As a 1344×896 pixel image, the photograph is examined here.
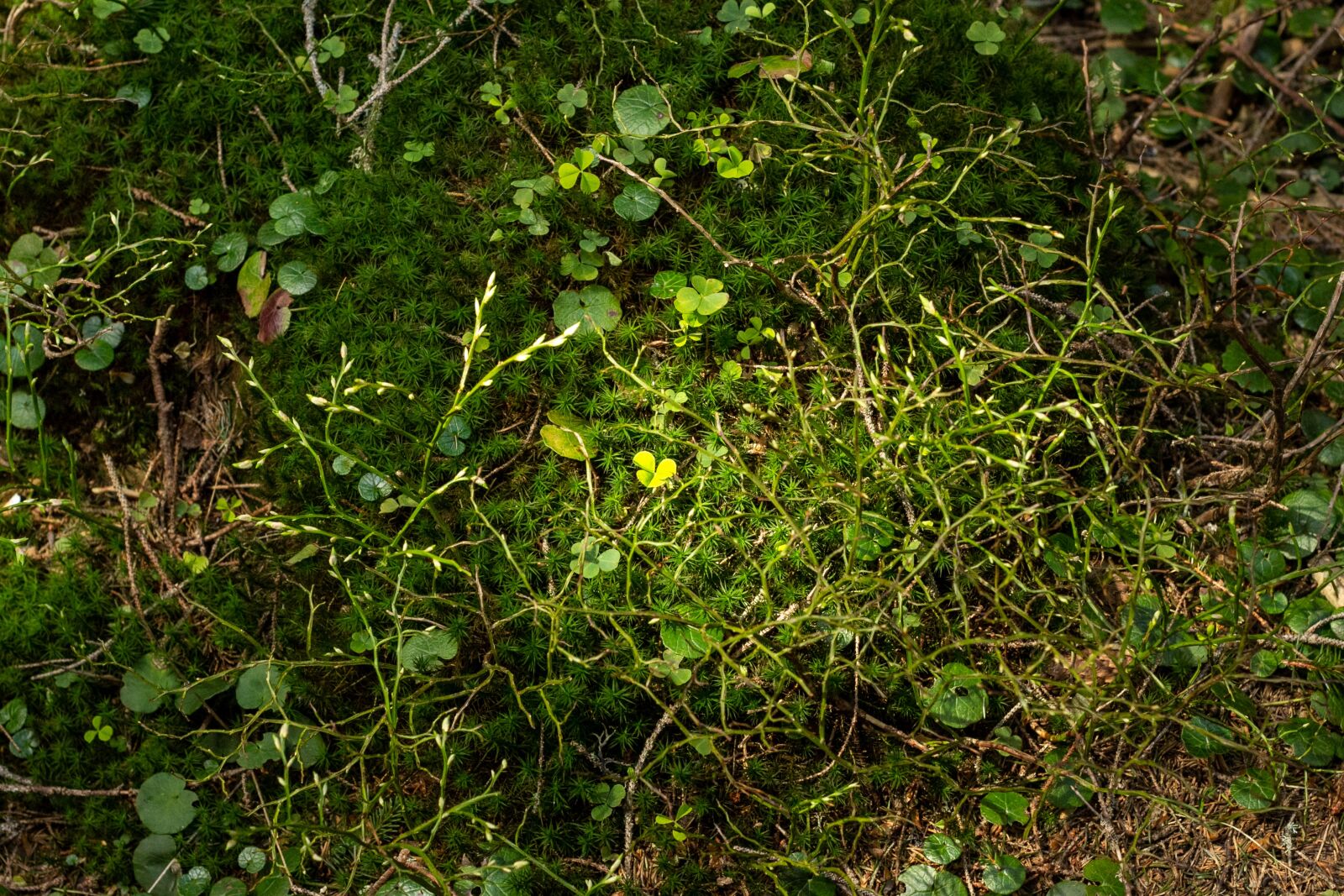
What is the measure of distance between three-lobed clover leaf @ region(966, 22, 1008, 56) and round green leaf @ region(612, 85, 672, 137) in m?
1.01

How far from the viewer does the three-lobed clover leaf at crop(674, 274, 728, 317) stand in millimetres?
2643

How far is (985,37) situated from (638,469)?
5.77ft

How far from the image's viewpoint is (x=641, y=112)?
9.17 feet

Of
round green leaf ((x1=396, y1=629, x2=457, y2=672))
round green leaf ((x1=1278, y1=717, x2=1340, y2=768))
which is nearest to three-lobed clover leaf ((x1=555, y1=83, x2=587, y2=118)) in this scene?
round green leaf ((x1=396, y1=629, x2=457, y2=672))

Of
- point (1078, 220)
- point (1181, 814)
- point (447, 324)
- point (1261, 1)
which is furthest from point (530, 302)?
point (1261, 1)

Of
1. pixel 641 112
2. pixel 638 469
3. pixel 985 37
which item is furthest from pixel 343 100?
pixel 985 37

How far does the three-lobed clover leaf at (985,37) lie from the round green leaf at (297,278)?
2.14 meters

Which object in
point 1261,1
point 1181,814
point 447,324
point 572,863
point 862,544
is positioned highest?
point 1261,1

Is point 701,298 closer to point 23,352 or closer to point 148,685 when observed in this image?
point 148,685

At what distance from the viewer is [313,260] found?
9.14 feet

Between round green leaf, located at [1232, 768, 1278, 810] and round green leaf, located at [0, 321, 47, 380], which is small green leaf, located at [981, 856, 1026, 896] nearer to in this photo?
round green leaf, located at [1232, 768, 1278, 810]

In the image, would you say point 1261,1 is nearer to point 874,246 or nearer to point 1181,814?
point 874,246

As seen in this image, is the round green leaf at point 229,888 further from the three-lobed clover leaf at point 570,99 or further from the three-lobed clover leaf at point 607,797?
the three-lobed clover leaf at point 570,99

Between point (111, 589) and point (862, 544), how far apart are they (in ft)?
7.12
